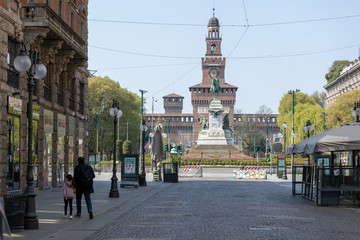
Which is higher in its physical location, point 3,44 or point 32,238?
point 3,44

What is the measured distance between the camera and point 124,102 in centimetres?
9219

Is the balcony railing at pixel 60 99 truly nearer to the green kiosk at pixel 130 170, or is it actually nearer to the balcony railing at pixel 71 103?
the balcony railing at pixel 71 103

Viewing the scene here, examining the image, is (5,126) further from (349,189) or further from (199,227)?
(349,189)

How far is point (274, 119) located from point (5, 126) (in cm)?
16334

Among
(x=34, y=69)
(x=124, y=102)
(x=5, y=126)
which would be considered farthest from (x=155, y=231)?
(x=124, y=102)

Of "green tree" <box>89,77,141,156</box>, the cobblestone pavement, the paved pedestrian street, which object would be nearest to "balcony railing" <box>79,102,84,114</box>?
the paved pedestrian street

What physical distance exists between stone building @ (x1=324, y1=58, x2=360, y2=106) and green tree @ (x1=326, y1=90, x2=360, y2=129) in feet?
34.9

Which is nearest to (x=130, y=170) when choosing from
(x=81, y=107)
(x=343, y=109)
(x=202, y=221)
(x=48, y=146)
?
(x=48, y=146)

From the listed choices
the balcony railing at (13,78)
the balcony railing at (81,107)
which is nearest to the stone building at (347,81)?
the balcony railing at (81,107)

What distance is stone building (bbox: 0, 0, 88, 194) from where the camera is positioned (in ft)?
74.0

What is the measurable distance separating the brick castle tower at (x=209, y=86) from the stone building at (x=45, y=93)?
416 feet

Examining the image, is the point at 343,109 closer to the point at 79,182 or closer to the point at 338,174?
the point at 338,174

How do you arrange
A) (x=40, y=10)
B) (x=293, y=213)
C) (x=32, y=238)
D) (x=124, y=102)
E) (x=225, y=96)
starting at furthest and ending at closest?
(x=225, y=96) → (x=124, y=102) → (x=40, y=10) → (x=293, y=213) → (x=32, y=238)

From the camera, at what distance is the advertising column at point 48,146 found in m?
28.4
